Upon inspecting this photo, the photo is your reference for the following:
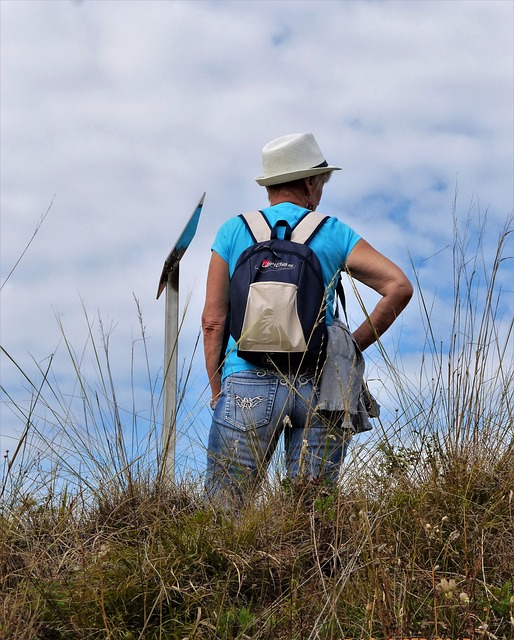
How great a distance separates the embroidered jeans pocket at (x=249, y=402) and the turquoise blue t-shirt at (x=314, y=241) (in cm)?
16

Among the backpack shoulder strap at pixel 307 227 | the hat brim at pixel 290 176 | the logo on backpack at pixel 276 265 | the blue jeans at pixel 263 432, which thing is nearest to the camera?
the blue jeans at pixel 263 432

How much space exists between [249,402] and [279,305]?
1.55 ft

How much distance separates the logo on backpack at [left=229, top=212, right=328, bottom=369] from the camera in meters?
4.09

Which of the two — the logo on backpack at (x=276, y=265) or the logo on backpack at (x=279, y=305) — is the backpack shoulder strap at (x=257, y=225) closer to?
the logo on backpack at (x=279, y=305)

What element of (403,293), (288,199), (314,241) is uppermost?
(288,199)

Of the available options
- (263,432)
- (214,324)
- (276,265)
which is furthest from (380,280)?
(263,432)

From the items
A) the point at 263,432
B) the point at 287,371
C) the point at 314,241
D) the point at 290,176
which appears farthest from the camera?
the point at 290,176

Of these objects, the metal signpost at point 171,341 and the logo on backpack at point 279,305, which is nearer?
the logo on backpack at point 279,305

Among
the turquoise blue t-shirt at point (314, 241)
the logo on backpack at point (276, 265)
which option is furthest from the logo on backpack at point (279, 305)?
the turquoise blue t-shirt at point (314, 241)

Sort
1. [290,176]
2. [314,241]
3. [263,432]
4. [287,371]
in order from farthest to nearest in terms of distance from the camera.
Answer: [290,176]
[314,241]
[287,371]
[263,432]

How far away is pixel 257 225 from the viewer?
437cm

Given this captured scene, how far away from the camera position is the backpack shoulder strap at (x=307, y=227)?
4.28m

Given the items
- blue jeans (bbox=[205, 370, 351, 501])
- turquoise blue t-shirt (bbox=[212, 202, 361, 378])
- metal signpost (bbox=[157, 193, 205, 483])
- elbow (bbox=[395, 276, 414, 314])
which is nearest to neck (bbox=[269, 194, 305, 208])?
turquoise blue t-shirt (bbox=[212, 202, 361, 378])

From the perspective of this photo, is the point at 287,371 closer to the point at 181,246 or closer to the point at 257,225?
the point at 257,225
